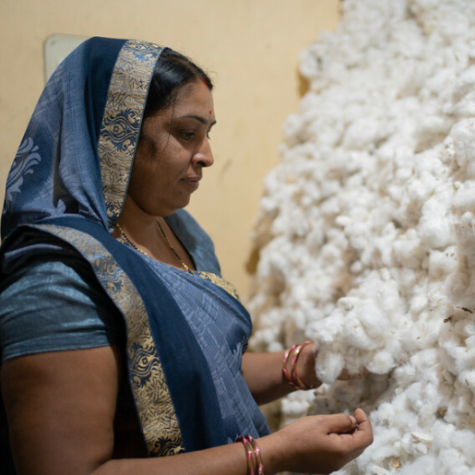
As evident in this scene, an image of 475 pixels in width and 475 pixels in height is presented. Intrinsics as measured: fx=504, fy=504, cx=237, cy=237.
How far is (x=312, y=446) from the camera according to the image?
2.86 feet

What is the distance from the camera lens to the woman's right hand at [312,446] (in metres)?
0.85

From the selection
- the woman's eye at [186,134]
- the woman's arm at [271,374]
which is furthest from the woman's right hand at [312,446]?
the woman's eye at [186,134]

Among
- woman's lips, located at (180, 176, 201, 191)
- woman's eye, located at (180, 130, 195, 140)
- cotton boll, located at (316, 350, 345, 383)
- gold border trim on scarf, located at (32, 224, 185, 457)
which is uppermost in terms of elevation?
woman's eye, located at (180, 130, 195, 140)

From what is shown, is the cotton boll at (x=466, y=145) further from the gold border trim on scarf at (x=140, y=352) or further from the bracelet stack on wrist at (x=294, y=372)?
the gold border trim on scarf at (x=140, y=352)

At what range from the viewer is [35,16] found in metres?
1.20

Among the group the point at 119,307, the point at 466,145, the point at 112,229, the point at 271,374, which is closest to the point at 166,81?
the point at 112,229

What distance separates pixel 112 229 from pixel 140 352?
24cm

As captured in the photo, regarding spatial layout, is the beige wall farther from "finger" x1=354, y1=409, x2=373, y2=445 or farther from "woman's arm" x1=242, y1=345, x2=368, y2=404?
"finger" x1=354, y1=409, x2=373, y2=445

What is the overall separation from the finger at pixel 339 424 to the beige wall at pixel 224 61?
2.55 ft

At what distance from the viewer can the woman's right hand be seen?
855 mm

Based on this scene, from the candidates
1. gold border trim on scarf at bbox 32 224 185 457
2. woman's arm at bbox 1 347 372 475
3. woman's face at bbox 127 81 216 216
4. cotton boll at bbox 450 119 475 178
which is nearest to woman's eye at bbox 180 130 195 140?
woman's face at bbox 127 81 216 216

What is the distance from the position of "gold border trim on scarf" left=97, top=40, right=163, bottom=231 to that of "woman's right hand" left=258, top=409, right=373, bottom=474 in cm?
50

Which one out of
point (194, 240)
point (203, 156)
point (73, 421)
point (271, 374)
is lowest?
point (271, 374)

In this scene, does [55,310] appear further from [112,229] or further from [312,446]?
[312,446]
